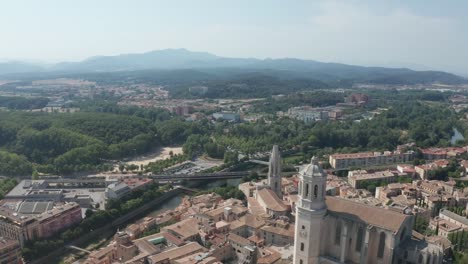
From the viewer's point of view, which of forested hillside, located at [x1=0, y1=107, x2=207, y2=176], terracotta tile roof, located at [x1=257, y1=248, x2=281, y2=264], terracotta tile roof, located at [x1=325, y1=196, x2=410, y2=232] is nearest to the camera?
terracotta tile roof, located at [x1=325, y1=196, x2=410, y2=232]

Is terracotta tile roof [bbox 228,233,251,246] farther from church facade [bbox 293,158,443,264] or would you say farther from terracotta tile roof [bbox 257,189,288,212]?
church facade [bbox 293,158,443,264]

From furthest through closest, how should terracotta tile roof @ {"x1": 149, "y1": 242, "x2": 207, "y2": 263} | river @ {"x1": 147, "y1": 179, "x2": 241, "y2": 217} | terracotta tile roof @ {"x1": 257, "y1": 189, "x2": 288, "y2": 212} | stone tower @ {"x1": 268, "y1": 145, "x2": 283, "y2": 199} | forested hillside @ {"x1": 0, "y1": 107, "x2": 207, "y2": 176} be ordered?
1. forested hillside @ {"x1": 0, "y1": 107, "x2": 207, "y2": 176}
2. river @ {"x1": 147, "y1": 179, "x2": 241, "y2": 217}
3. stone tower @ {"x1": 268, "y1": 145, "x2": 283, "y2": 199}
4. terracotta tile roof @ {"x1": 257, "y1": 189, "x2": 288, "y2": 212}
5. terracotta tile roof @ {"x1": 149, "y1": 242, "x2": 207, "y2": 263}

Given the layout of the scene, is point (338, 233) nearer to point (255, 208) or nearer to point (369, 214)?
point (369, 214)

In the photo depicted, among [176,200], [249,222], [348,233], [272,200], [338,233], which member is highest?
[348,233]

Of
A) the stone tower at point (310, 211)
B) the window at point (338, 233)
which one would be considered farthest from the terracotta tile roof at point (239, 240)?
the window at point (338, 233)

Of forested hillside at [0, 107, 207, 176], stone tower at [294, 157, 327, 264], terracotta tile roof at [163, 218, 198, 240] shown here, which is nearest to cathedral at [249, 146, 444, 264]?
stone tower at [294, 157, 327, 264]

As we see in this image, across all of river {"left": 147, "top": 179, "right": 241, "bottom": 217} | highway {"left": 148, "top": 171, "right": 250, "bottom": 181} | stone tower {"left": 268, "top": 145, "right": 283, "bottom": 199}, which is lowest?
river {"left": 147, "top": 179, "right": 241, "bottom": 217}

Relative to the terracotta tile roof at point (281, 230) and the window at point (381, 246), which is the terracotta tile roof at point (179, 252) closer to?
the terracotta tile roof at point (281, 230)

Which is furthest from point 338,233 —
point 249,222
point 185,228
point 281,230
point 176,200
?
point 176,200

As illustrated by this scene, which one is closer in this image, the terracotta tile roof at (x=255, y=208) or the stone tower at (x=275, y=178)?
the terracotta tile roof at (x=255, y=208)
